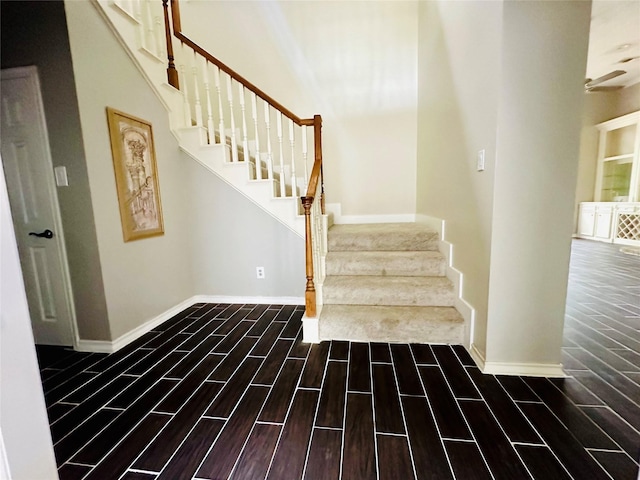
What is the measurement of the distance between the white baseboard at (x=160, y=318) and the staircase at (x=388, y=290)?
0.65m

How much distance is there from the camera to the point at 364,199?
12.7 ft

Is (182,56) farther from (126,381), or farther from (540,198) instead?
(540,198)

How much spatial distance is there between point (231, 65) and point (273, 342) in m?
3.49

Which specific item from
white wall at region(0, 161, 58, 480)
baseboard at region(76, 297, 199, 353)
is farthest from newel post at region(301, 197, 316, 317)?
white wall at region(0, 161, 58, 480)

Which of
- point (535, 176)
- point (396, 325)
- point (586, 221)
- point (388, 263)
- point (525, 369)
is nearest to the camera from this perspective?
point (535, 176)

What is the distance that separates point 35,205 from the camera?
6.48 feet

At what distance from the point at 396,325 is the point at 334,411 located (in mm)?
857

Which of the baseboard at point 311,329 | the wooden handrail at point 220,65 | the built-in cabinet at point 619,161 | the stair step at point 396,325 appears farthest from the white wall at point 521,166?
the built-in cabinet at point 619,161

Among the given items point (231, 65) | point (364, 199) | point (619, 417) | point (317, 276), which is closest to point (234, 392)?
point (317, 276)

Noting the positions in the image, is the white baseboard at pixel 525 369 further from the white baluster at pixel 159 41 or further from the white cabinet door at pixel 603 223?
the white cabinet door at pixel 603 223

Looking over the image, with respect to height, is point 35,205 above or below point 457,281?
above

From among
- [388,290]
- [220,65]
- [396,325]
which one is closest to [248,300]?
[388,290]

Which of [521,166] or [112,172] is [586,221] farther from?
[112,172]

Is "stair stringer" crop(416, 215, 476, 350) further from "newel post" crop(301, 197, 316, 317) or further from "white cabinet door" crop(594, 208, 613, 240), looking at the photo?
"white cabinet door" crop(594, 208, 613, 240)
